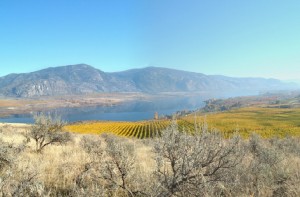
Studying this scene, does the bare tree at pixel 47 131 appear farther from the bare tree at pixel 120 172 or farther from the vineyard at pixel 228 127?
the vineyard at pixel 228 127

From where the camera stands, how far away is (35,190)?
359 centimetres

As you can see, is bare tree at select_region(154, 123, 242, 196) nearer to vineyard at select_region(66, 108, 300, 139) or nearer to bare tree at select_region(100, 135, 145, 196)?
bare tree at select_region(100, 135, 145, 196)

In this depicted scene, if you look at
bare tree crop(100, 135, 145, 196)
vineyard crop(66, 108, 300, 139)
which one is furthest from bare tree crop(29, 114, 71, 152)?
vineyard crop(66, 108, 300, 139)

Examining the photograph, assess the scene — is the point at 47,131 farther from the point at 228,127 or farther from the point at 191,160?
the point at 228,127

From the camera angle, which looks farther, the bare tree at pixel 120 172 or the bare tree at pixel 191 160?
the bare tree at pixel 120 172

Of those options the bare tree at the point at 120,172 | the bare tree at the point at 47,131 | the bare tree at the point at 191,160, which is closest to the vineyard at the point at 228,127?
the bare tree at the point at 47,131

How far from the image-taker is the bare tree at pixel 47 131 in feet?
40.0

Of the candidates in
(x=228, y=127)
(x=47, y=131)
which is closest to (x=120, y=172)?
(x=47, y=131)

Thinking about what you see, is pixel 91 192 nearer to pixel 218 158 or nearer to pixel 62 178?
pixel 62 178

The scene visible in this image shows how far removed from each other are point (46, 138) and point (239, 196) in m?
10.2

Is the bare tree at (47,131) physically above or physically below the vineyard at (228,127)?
above

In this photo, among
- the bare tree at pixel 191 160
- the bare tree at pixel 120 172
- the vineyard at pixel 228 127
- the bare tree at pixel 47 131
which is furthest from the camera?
the vineyard at pixel 228 127

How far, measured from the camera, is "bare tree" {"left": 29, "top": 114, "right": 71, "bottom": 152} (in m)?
12.2

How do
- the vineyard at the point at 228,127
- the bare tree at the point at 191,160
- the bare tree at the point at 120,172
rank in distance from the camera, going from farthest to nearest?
the vineyard at the point at 228,127, the bare tree at the point at 120,172, the bare tree at the point at 191,160
